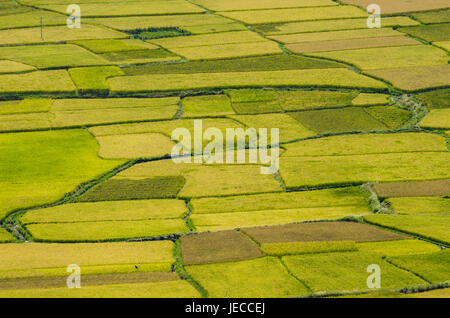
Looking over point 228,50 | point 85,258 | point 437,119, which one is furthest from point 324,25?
point 85,258

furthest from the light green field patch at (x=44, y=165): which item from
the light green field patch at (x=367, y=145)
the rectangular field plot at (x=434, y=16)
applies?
the rectangular field plot at (x=434, y=16)

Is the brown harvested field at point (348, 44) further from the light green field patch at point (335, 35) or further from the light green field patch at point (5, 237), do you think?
the light green field patch at point (5, 237)

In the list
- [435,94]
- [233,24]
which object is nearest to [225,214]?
[435,94]

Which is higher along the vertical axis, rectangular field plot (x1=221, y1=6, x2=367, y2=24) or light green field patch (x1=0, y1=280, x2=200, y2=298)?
rectangular field plot (x1=221, y1=6, x2=367, y2=24)

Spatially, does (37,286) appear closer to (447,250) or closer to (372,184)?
(447,250)

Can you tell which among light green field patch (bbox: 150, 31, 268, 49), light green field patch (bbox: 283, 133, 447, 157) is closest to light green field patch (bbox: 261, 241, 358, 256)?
light green field patch (bbox: 283, 133, 447, 157)

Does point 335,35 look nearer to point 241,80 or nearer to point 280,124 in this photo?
point 241,80

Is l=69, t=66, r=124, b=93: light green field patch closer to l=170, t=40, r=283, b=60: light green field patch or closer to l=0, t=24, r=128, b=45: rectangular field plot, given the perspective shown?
l=170, t=40, r=283, b=60: light green field patch
